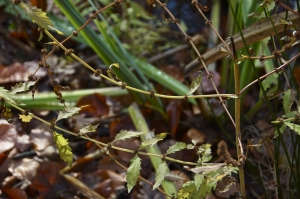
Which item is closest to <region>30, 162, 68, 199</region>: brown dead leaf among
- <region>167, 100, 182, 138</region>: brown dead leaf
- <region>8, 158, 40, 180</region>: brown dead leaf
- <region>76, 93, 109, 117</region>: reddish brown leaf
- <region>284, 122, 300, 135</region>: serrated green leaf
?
<region>8, 158, 40, 180</region>: brown dead leaf

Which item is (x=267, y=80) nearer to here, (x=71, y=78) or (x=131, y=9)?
(x=71, y=78)

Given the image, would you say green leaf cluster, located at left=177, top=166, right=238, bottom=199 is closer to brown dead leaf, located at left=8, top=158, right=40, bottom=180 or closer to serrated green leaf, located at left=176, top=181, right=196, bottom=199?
serrated green leaf, located at left=176, top=181, right=196, bottom=199

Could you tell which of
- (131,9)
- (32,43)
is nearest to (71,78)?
(32,43)

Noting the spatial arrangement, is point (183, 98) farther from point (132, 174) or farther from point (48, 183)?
point (48, 183)

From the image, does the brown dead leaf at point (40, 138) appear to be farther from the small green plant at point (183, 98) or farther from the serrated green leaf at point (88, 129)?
the serrated green leaf at point (88, 129)

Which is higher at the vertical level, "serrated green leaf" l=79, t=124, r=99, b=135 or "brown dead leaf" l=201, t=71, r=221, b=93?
"serrated green leaf" l=79, t=124, r=99, b=135

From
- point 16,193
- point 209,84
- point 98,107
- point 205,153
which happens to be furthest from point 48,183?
point 209,84

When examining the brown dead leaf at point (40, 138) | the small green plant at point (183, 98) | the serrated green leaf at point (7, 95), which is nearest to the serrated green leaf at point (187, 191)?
the small green plant at point (183, 98)
